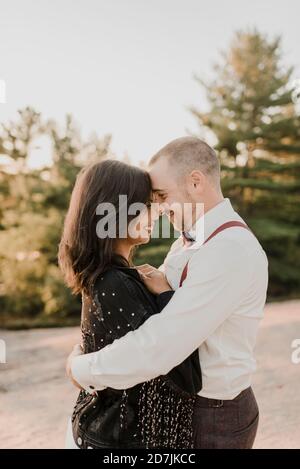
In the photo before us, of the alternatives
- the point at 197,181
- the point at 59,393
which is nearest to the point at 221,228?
the point at 197,181

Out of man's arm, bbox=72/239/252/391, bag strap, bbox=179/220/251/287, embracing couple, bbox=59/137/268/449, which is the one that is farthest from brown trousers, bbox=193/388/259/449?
bag strap, bbox=179/220/251/287

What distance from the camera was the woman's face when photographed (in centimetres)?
170

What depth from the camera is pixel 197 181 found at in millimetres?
1821

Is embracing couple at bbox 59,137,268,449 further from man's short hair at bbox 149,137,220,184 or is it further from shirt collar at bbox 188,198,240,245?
man's short hair at bbox 149,137,220,184

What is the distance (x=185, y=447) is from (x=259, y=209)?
55.4 feet

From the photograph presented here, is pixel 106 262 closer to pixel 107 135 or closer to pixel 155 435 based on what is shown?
pixel 155 435

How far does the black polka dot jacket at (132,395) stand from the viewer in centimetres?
149

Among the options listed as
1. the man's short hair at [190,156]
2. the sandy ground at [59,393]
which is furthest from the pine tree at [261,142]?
the man's short hair at [190,156]

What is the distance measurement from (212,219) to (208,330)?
1.45 ft

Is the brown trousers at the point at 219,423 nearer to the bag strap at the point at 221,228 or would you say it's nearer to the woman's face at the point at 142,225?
the bag strap at the point at 221,228

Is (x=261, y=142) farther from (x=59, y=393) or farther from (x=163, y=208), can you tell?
(x=163, y=208)

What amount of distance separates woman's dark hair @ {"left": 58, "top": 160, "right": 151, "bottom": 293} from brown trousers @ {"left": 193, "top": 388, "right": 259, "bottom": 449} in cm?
57

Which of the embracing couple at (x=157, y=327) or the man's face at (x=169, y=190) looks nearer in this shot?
the embracing couple at (x=157, y=327)
